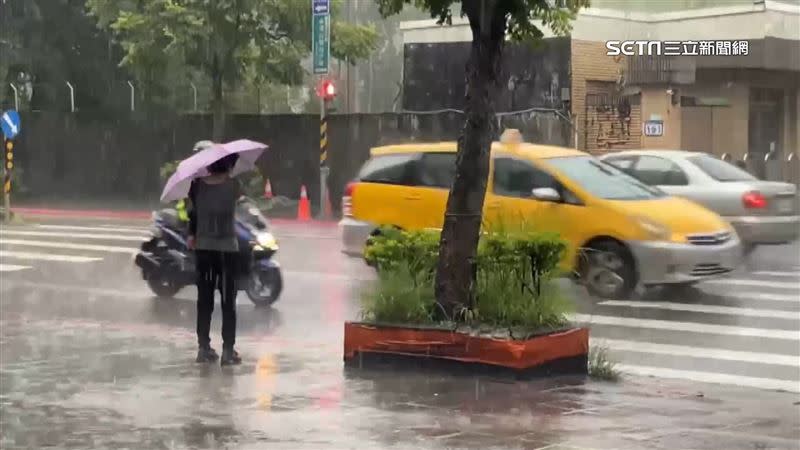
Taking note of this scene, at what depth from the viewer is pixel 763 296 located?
15.8 metres

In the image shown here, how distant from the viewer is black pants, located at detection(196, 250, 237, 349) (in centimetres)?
1085

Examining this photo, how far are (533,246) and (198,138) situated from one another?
29623 mm

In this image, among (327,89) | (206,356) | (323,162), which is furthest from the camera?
(323,162)

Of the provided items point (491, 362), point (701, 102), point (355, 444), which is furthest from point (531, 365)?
point (701, 102)

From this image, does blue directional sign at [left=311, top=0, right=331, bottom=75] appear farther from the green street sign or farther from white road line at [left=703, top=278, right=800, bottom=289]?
white road line at [left=703, top=278, right=800, bottom=289]

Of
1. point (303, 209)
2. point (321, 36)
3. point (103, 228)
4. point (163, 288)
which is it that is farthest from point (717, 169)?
point (321, 36)

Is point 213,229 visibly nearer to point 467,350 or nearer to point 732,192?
point 467,350

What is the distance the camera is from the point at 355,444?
7598 millimetres

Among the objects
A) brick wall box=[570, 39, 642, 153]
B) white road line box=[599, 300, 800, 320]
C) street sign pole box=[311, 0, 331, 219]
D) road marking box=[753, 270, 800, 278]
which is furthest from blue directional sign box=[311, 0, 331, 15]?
white road line box=[599, 300, 800, 320]

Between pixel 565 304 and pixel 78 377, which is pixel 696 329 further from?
pixel 78 377

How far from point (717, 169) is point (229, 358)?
33.3ft

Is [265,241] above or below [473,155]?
below

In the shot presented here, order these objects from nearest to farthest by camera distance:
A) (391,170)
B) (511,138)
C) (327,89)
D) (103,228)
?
(511,138) < (391,170) < (103,228) < (327,89)

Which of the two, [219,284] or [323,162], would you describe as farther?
[323,162]
